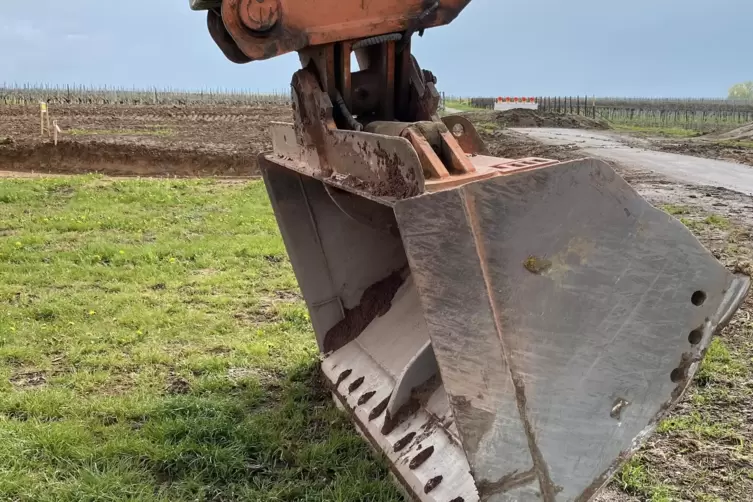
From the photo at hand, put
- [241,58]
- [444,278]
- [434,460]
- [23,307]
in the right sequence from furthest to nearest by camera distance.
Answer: [23,307] < [241,58] < [434,460] < [444,278]

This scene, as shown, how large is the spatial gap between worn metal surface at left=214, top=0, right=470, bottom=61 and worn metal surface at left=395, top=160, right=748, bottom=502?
1052 millimetres

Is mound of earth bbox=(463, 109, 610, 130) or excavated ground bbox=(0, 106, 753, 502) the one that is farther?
mound of earth bbox=(463, 109, 610, 130)

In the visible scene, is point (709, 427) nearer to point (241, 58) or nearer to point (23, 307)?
point (241, 58)

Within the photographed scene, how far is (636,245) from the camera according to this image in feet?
6.91

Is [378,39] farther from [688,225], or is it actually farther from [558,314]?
[688,225]

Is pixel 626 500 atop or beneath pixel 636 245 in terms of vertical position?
beneath

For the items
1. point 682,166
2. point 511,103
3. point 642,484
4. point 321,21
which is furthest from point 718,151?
point 511,103

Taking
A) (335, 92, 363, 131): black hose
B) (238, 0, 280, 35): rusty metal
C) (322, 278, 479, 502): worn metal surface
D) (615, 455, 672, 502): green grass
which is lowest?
(615, 455, 672, 502): green grass

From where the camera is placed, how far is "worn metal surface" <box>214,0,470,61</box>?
8.27 feet

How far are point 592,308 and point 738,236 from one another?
→ 15.9 ft

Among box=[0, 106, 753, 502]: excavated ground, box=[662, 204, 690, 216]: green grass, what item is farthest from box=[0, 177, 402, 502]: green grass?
box=[662, 204, 690, 216]: green grass

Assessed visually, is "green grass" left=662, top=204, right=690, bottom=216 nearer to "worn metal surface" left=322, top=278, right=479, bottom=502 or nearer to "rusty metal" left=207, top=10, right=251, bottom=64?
"worn metal surface" left=322, top=278, right=479, bottom=502

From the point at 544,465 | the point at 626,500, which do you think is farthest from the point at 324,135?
the point at 626,500

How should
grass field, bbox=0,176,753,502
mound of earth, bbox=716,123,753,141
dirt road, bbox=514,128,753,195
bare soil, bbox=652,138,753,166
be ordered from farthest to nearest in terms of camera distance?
mound of earth, bbox=716,123,753,141
bare soil, bbox=652,138,753,166
dirt road, bbox=514,128,753,195
grass field, bbox=0,176,753,502
